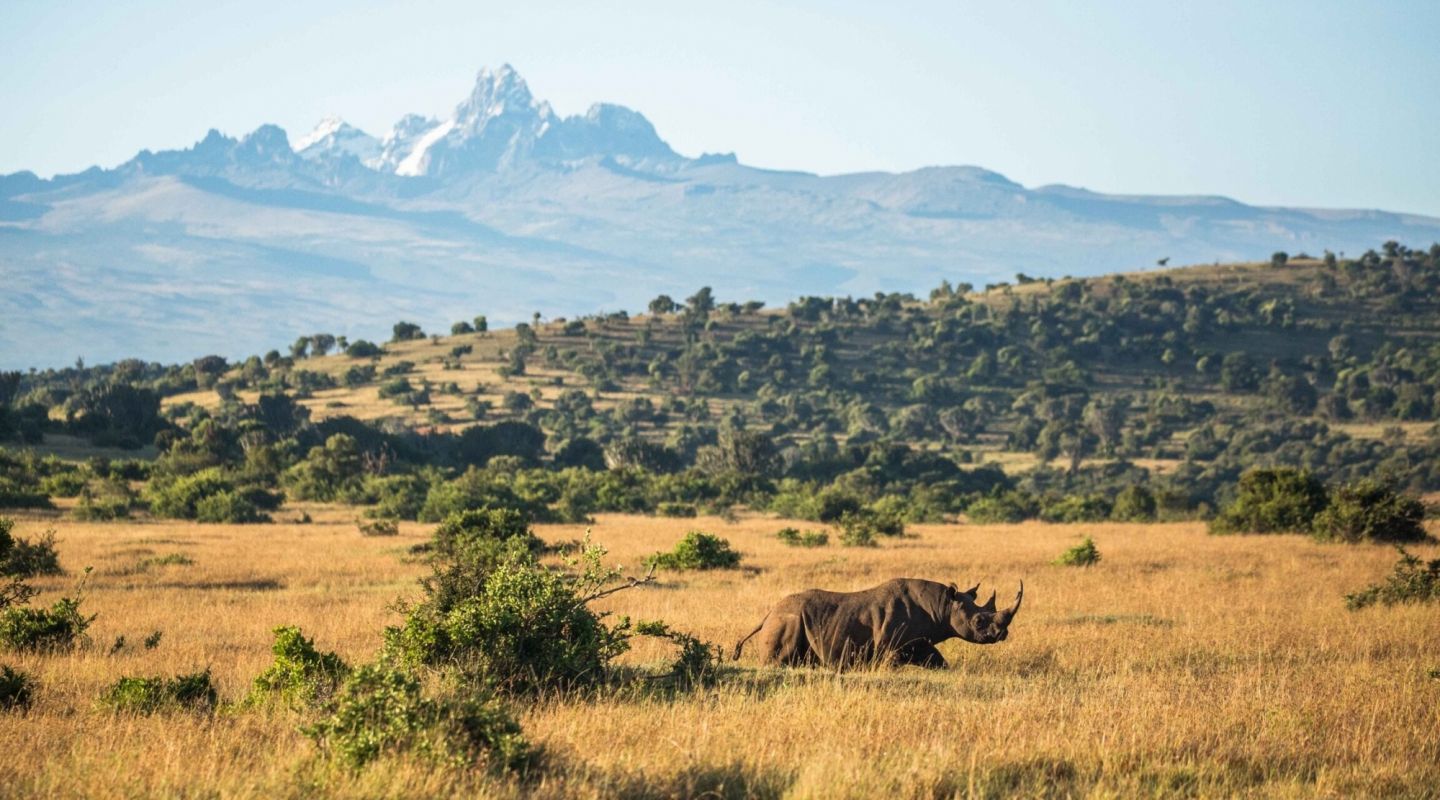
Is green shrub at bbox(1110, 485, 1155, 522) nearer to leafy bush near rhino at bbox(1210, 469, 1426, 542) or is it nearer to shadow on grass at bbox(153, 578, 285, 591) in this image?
leafy bush near rhino at bbox(1210, 469, 1426, 542)

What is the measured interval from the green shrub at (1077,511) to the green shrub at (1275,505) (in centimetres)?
1449

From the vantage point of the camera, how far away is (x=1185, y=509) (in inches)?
2080

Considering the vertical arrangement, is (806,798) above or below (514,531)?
above

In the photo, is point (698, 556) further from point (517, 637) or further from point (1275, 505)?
point (1275, 505)

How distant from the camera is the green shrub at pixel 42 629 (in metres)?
15.1

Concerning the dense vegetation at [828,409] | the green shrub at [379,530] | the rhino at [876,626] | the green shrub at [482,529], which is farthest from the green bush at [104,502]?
the rhino at [876,626]

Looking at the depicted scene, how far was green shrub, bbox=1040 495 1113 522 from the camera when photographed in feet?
173

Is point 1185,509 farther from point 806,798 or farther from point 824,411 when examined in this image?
point 824,411

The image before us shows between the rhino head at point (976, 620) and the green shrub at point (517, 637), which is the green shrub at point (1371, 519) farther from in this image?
the green shrub at point (517, 637)

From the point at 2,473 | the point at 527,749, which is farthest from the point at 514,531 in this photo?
the point at 2,473

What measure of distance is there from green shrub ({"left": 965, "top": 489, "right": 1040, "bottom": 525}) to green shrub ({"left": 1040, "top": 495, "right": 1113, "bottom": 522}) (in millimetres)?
633

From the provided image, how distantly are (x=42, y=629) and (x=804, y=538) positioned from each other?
2239cm

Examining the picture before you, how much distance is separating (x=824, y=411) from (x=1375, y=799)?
106 m

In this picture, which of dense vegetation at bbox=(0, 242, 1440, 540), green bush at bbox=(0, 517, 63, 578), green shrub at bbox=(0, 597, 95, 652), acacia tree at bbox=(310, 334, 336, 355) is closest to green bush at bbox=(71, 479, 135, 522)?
dense vegetation at bbox=(0, 242, 1440, 540)
